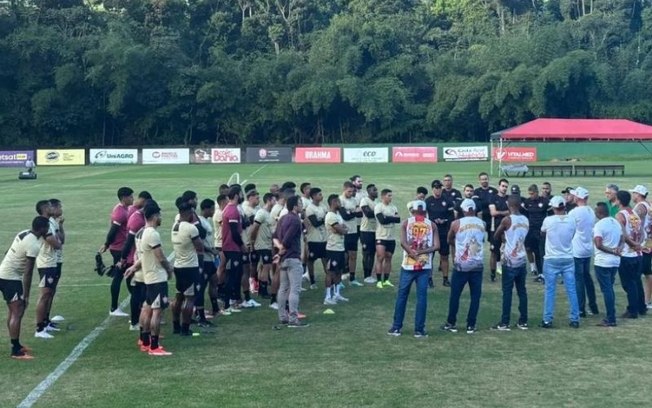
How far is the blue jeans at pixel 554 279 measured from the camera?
1328cm

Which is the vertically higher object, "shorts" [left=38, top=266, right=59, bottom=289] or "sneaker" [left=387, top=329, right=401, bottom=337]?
"shorts" [left=38, top=266, right=59, bottom=289]

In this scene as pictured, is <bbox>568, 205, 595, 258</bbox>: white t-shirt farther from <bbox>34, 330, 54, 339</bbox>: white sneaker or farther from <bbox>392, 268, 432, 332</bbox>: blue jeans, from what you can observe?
<bbox>34, 330, 54, 339</bbox>: white sneaker

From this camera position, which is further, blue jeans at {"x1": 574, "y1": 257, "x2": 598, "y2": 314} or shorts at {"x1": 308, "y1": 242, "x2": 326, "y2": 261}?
shorts at {"x1": 308, "y1": 242, "x2": 326, "y2": 261}

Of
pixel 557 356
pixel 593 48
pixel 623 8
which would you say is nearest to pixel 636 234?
pixel 557 356

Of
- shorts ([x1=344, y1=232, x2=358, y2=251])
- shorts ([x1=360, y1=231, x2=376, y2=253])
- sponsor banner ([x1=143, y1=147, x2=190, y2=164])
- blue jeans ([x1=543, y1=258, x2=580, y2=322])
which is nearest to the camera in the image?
blue jeans ([x1=543, y1=258, x2=580, y2=322])

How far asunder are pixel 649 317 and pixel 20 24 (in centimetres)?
8492

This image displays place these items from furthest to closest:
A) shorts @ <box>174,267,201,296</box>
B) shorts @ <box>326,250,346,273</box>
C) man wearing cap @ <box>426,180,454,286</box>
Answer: man wearing cap @ <box>426,180,454,286</box> < shorts @ <box>326,250,346,273</box> < shorts @ <box>174,267,201,296</box>

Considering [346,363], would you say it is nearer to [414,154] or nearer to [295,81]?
[414,154]

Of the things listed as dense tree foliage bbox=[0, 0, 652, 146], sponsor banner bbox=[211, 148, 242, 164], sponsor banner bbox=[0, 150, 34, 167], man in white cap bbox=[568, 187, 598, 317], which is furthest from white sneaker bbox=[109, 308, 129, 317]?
dense tree foliage bbox=[0, 0, 652, 146]

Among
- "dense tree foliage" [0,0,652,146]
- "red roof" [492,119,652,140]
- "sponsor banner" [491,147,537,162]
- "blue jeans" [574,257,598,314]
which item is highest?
"dense tree foliage" [0,0,652,146]

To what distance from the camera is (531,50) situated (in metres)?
87.1

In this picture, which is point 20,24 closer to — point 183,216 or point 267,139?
point 267,139

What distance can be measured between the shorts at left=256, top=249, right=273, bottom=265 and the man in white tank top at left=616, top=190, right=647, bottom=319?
19.1 ft

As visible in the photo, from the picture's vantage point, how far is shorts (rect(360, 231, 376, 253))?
690 inches
